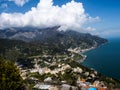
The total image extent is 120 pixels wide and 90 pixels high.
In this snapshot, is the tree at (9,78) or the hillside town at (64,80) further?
the hillside town at (64,80)

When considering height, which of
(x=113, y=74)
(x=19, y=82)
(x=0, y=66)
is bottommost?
(x=113, y=74)

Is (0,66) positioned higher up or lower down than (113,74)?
higher up

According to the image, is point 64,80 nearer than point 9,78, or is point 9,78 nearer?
point 9,78

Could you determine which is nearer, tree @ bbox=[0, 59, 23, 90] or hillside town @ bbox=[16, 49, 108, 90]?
tree @ bbox=[0, 59, 23, 90]

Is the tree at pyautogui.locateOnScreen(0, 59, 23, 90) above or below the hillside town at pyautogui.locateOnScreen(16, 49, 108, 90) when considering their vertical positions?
above

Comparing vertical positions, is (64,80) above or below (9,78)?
below

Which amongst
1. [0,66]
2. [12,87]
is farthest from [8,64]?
[12,87]

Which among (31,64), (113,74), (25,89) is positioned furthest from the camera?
(31,64)

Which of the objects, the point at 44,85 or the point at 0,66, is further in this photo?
the point at 44,85

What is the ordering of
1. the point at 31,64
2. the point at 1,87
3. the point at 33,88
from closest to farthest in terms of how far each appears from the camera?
the point at 1,87 → the point at 33,88 → the point at 31,64

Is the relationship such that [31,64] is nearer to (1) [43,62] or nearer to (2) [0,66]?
(1) [43,62]

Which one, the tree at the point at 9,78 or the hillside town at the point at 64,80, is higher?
the tree at the point at 9,78
